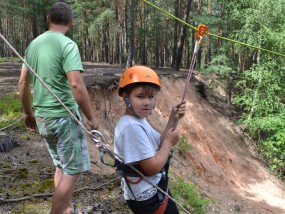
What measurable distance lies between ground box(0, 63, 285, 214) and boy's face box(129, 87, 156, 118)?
2.46 metres

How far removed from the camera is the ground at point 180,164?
4629 mm

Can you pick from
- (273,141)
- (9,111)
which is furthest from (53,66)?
(273,141)

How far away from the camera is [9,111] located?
7684 millimetres

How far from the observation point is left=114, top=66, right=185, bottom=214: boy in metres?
2.18

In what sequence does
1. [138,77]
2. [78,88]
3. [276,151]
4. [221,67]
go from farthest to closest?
[221,67]
[276,151]
[78,88]
[138,77]

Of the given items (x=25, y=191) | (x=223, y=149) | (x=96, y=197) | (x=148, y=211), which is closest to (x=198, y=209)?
(x=96, y=197)

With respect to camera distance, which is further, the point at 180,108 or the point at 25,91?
the point at 25,91

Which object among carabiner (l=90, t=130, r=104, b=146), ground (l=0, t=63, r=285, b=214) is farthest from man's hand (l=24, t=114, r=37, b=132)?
carabiner (l=90, t=130, r=104, b=146)

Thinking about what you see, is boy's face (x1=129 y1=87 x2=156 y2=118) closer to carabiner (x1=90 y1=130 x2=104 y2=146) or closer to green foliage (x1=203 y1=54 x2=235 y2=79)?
carabiner (x1=90 y1=130 x2=104 y2=146)

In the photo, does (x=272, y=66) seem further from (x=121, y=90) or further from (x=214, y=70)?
(x=121, y=90)

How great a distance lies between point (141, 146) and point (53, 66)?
1.33 metres

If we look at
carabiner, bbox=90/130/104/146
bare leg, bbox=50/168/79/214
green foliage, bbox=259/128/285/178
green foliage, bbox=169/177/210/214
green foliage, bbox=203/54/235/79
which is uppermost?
carabiner, bbox=90/130/104/146

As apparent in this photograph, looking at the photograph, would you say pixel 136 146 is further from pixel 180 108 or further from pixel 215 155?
pixel 215 155

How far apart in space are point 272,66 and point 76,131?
1397 centimetres
